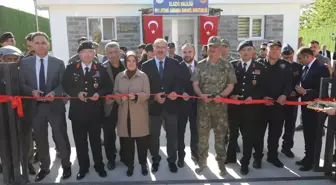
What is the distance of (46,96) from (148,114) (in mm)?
1442

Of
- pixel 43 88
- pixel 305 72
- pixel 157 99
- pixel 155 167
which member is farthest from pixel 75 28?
pixel 305 72

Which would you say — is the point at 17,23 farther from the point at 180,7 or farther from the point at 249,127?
the point at 249,127

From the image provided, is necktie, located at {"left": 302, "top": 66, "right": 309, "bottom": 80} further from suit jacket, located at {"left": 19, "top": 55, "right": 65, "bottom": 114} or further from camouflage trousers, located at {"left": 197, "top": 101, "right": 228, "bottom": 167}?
Result: suit jacket, located at {"left": 19, "top": 55, "right": 65, "bottom": 114}

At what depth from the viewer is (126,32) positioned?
11.6m

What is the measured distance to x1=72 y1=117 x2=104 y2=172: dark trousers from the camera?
4340 mm

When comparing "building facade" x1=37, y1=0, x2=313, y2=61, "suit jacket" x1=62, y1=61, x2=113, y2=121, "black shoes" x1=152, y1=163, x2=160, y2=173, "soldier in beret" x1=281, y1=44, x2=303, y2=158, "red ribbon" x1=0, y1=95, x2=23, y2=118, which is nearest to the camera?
"red ribbon" x1=0, y1=95, x2=23, y2=118

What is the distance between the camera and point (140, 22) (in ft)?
37.8

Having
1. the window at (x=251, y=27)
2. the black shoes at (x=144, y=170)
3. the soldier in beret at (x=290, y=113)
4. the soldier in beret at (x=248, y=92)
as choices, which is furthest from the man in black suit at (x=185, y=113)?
the window at (x=251, y=27)

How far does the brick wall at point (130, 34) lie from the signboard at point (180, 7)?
0.93m

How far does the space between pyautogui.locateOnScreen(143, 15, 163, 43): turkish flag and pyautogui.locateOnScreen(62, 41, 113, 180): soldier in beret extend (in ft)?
23.1

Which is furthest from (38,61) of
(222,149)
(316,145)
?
(316,145)

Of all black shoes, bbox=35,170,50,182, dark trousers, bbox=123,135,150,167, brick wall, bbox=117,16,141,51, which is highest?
brick wall, bbox=117,16,141,51

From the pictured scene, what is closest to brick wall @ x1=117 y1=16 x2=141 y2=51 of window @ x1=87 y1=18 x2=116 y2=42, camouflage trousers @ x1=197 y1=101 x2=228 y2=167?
window @ x1=87 y1=18 x2=116 y2=42

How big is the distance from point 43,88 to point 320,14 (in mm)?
30357
